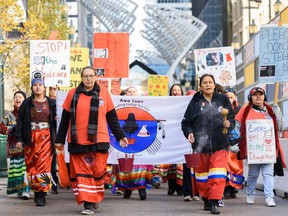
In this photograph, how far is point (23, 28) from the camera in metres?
26.1

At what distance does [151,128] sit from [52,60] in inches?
201

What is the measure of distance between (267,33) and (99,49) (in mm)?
8460

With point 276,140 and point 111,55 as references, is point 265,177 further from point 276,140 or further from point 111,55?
point 111,55

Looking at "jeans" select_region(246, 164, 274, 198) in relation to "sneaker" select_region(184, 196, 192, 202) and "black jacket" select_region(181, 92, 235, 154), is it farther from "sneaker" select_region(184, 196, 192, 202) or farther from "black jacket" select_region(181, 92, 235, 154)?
"black jacket" select_region(181, 92, 235, 154)

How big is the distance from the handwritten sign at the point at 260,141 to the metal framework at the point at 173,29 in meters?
105

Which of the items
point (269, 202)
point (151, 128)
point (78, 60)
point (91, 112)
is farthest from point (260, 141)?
point (78, 60)

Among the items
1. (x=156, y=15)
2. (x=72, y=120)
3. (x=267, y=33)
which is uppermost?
(x=156, y=15)

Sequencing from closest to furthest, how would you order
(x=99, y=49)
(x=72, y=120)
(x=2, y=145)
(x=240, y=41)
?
(x=72, y=120)
(x=2, y=145)
(x=99, y=49)
(x=240, y=41)

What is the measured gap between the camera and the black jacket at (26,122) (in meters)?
12.6

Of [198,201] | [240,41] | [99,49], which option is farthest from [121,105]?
[240,41]

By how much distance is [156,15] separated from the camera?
130m

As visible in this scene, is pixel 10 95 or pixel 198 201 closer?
pixel 198 201

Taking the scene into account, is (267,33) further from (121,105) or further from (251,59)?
(251,59)

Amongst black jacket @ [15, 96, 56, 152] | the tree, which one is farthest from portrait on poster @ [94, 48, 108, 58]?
black jacket @ [15, 96, 56, 152]
